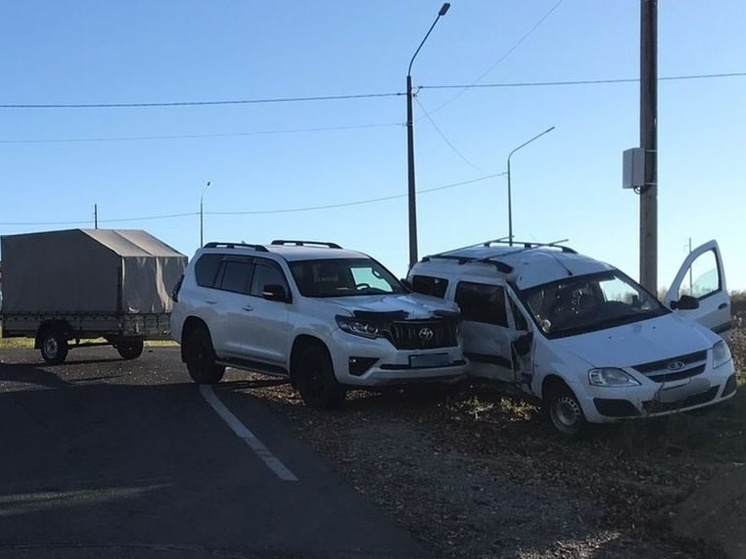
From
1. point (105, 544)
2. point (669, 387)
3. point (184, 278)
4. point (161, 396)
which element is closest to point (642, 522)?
point (669, 387)

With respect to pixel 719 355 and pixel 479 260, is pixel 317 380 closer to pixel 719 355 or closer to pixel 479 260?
pixel 479 260

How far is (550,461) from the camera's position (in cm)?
821

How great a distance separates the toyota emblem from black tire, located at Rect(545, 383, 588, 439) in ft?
5.74

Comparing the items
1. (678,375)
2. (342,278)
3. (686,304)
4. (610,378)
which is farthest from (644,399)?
(342,278)

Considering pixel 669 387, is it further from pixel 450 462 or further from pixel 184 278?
pixel 184 278

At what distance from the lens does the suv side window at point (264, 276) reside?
11781mm

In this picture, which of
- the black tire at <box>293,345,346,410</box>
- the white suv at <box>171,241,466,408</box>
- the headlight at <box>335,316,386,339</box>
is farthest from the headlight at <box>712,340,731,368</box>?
the black tire at <box>293,345,346,410</box>

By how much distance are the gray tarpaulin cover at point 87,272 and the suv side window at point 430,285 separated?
776 centimetres

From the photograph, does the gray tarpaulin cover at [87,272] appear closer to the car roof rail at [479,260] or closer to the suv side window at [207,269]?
the suv side window at [207,269]

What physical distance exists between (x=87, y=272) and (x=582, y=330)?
12.0 meters

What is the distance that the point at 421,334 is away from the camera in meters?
10.5

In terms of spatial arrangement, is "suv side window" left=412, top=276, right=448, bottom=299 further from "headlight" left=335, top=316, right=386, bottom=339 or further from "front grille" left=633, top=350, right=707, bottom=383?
"front grille" left=633, top=350, right=707, bottom=383

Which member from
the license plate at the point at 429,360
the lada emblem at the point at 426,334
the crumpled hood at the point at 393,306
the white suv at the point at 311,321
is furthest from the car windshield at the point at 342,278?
the license plate at the point at 429,360

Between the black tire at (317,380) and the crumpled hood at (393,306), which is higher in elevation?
the crumpled hood at (393,306)
